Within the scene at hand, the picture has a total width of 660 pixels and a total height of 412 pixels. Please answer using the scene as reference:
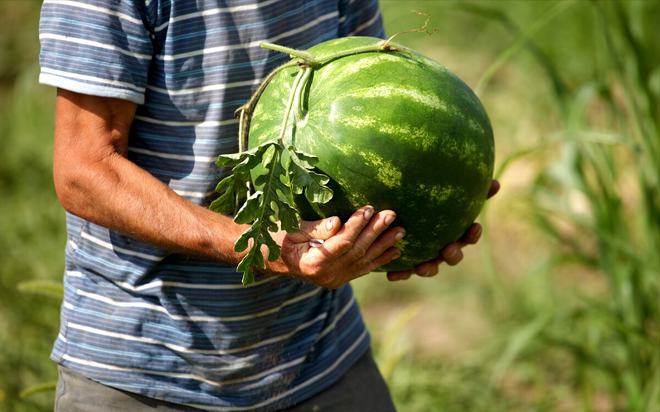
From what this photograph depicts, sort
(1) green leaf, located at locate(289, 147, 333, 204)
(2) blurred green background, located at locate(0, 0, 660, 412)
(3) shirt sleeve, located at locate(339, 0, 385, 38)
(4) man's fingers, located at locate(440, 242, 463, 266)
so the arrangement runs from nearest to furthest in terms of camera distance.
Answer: (1) green leaf, located at locate(289, 147, 333, 204), (4) man's fingers, located at locate(440, 242, 463, 266), (3) shirt sleeve, located at locate(339, 0, 385, 38), (2) blurred green background, located at locate(0, 0, 660, 412)

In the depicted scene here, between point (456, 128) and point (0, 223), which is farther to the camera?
point (0, 223)

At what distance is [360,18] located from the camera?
8.43 feet

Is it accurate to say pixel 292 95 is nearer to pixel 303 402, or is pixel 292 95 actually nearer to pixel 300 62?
pixel 300 62

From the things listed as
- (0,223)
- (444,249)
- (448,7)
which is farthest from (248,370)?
(0,223)

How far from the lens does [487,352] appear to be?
3730 mm

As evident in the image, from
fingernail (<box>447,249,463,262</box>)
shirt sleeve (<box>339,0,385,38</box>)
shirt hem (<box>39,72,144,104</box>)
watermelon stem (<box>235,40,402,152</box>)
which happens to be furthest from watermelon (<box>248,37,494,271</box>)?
shirt sleeve (<box>339,0,385,38</box>)

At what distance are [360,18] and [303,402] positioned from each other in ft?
3.16

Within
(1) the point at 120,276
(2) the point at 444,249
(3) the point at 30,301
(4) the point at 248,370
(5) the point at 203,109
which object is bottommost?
(3) the point at 30,301

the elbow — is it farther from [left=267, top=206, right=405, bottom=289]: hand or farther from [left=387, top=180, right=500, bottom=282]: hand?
[left=387, top=180, right=500, bottom=282]: hand

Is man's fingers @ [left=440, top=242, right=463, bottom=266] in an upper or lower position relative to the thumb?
lower

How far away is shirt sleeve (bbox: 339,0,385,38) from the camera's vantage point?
2518mm

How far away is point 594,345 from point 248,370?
1568mm

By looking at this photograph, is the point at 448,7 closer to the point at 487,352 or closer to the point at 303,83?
the point at 303,83

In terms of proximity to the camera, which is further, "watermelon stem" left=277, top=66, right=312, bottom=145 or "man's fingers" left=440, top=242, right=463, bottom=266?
"man's fingers" left=440, top=242, right=463, bottom=266
